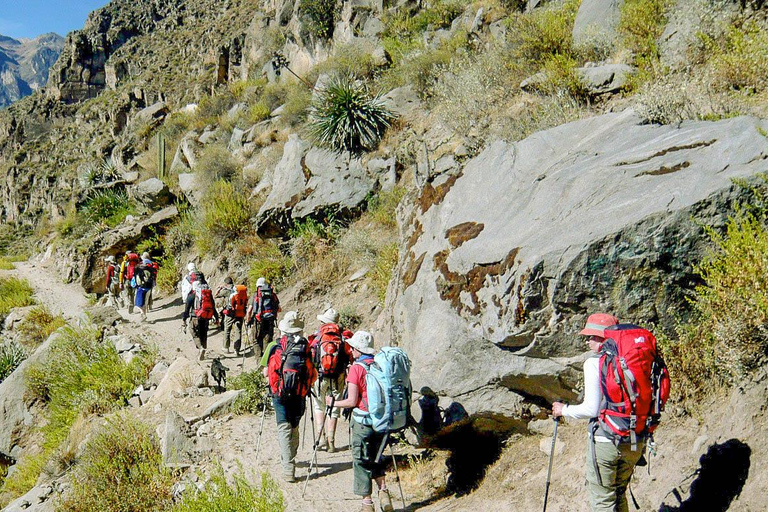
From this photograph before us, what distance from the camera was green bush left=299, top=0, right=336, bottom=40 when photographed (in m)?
22.5

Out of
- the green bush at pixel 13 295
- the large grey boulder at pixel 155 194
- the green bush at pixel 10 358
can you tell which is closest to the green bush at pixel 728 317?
the green bush at pixel 10 358

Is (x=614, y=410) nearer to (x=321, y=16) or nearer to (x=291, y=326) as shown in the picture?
(x=291, y=326)

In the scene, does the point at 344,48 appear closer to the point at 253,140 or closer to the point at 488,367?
the point at 253,140

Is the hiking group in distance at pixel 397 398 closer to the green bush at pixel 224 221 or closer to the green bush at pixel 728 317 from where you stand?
the green bush at pixel 728 317

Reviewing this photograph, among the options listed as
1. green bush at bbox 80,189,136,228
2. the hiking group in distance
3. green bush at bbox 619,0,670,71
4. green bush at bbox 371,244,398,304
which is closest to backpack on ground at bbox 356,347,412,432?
the hiking group in distance

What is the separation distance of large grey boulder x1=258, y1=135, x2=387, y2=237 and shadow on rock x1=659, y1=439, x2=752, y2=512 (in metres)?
10.2

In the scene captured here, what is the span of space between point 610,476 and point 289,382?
10.6 ft

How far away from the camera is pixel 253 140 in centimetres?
1911

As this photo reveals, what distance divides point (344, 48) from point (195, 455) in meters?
16.8

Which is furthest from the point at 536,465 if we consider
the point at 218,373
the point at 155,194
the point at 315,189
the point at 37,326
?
the point at 155,194

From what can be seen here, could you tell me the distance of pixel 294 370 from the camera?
5457mm

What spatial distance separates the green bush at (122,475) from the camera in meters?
5.77

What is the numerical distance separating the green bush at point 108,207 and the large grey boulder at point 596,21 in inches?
729

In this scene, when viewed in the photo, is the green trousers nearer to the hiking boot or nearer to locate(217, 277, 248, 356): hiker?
the hiking boot
